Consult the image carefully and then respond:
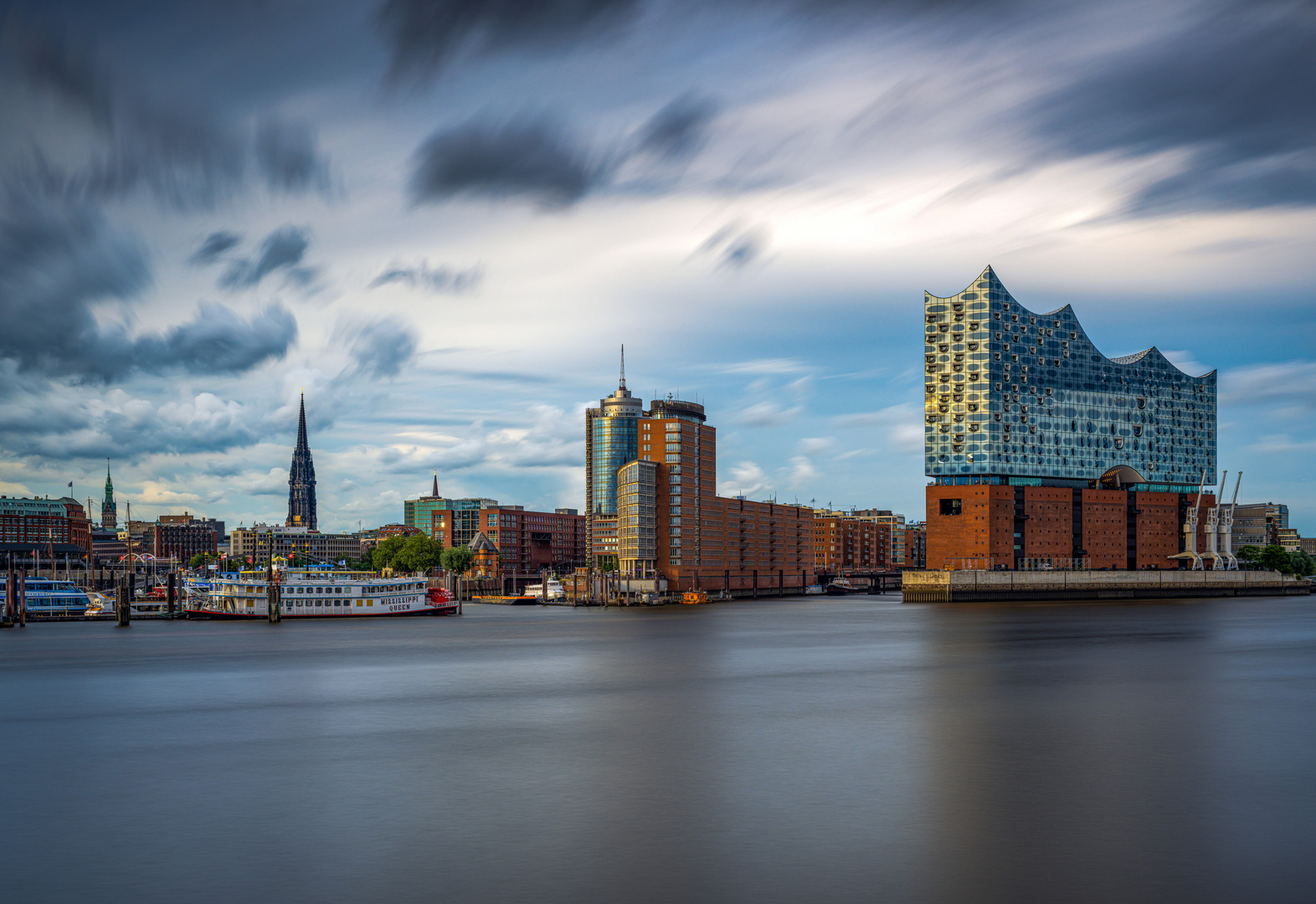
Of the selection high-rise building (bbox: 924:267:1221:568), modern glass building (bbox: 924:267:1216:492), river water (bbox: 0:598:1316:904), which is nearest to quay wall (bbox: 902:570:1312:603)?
high-rise building (bbox: 924:267:1221:568)

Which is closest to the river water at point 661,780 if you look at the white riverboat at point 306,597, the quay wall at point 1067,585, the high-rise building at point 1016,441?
the white riverboat at point 306,597

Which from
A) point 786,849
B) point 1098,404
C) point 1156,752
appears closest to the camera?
point 786,849

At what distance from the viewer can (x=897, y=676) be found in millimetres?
63156

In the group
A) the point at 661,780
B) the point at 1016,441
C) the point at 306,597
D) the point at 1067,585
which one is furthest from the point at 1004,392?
the point at 661,780

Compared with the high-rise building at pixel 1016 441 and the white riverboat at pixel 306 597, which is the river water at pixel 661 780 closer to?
the white riverboat at pixel 306 597

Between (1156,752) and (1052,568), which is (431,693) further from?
(1052,568)

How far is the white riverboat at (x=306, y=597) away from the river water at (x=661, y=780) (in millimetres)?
55857

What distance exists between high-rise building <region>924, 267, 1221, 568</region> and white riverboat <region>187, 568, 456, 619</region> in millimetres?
89705

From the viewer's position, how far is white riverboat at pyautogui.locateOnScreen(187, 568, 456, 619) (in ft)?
415

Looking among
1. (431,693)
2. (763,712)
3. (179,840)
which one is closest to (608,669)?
(431,693)

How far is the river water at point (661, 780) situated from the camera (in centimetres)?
2370

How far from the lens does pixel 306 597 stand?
132 metres

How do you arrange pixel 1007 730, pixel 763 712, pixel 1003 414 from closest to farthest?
pixel 1007 730 < pixel 763 712 < pixel 1003 414

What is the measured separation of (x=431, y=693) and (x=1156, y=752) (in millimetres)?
33391
